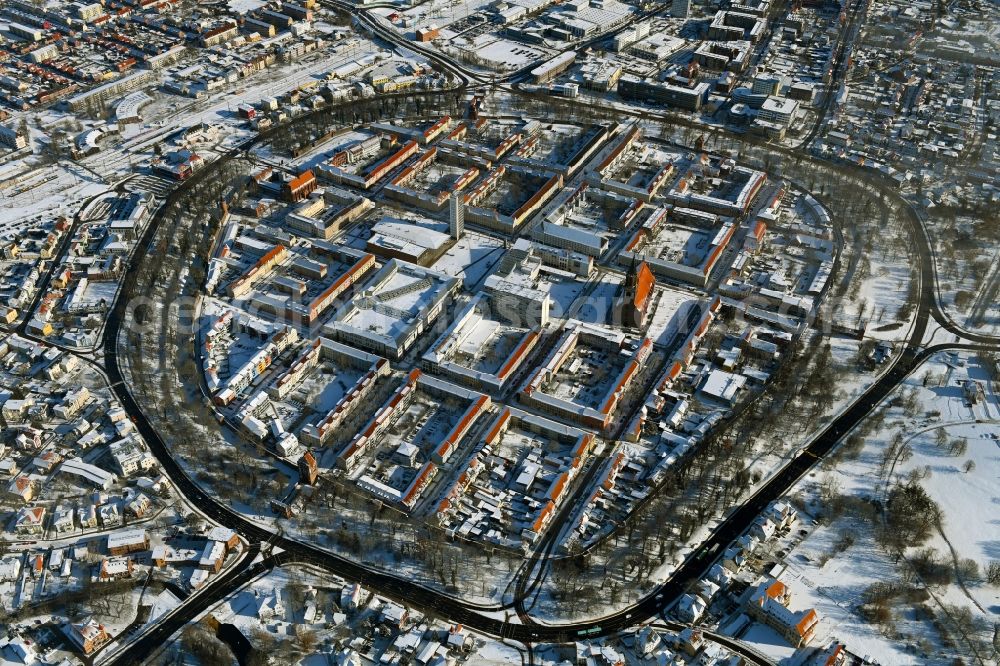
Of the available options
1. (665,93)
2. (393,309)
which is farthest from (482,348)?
(665,93)

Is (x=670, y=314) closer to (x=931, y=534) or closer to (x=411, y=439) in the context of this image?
(x=411, y=439)

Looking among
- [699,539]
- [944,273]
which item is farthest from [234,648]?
[944,273]

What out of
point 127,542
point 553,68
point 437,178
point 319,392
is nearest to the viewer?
point 127,542

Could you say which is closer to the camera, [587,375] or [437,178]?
[587,375]

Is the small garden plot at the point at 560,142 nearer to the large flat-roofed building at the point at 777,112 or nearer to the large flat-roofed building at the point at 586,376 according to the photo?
the large flat-roofed building at the point at 777,112

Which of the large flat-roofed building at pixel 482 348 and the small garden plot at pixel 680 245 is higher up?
the small garden plot at pixel 680 245

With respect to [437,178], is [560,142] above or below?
above

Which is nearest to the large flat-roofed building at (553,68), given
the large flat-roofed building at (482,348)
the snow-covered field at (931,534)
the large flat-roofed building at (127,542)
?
the large flat-roofed building at (482,348)

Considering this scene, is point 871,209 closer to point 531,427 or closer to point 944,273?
point 944,273

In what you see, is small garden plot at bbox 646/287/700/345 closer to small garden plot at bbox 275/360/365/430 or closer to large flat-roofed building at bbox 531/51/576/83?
small garden plot at bbox 275/360/365/430

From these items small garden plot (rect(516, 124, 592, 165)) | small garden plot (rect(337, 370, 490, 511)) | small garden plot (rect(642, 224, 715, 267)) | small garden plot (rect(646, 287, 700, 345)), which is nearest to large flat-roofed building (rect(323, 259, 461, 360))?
small garden plot (rect(337, 370, 490, 511))

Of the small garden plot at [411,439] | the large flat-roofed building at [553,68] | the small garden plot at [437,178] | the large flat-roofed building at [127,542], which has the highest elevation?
the large flat-roofed building at [553,68]
